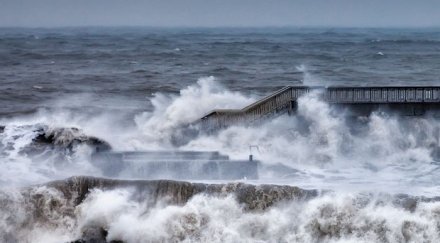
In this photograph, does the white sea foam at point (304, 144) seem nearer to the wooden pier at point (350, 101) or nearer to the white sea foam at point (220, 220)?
the wooden pier at point (350, 101)

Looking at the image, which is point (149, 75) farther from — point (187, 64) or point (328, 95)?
point (328, 95)

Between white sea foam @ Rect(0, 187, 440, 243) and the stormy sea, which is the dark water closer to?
the stormy sea

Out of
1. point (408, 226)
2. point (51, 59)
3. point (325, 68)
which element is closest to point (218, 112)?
point (408, 226)

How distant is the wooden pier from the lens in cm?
3045

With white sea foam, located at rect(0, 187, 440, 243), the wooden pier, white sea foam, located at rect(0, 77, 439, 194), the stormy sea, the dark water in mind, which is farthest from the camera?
the dark water

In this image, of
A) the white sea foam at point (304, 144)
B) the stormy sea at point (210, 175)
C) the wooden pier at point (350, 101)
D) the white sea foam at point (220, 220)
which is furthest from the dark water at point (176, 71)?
the white sea foam at point (220, 220)

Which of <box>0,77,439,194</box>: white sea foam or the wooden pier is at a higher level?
the wooden pier

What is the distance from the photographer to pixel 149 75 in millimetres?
59250

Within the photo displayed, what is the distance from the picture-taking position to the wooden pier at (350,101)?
1199 inches

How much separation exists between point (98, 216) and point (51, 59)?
55.3m

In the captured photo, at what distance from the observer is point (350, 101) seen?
31.3 metres

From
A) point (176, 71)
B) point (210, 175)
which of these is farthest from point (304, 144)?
point (176, 71)

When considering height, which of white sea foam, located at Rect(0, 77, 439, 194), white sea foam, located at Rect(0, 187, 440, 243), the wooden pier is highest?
the wooden pier

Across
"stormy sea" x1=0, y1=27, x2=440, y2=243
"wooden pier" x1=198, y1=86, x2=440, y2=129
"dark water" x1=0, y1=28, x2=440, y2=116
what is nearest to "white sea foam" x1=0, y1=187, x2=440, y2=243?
"stormy sea" x1=0, y1=27, x2=440, y2=243
